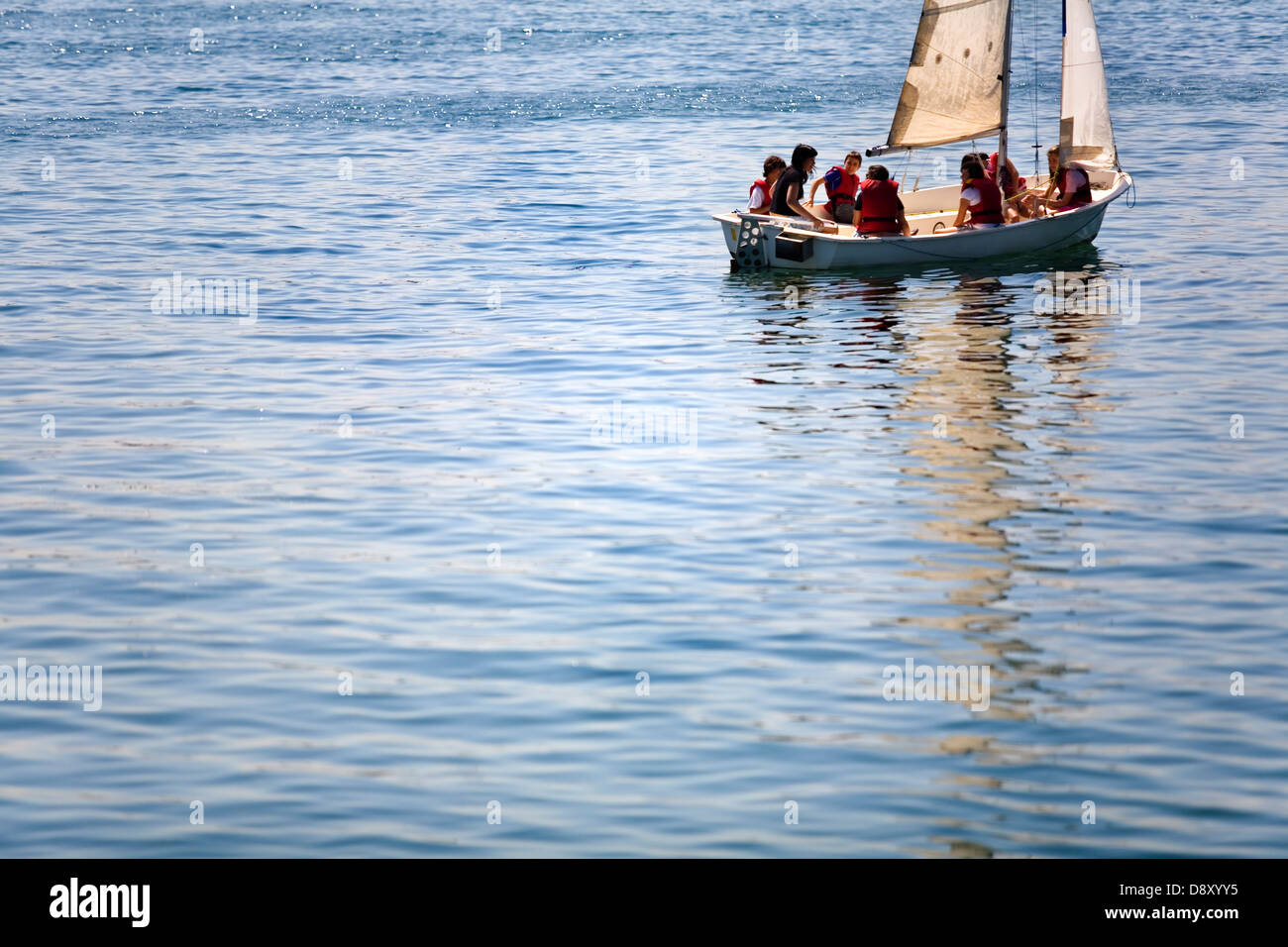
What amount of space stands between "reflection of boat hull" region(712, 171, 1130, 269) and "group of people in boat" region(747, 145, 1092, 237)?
27 centimetres

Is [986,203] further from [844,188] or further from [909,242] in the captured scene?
[844,188]

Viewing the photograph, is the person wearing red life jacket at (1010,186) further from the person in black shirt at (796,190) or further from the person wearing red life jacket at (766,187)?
the person wearing red life jacket at (766,187)

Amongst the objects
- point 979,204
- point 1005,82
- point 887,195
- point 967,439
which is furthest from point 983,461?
point 1005,82

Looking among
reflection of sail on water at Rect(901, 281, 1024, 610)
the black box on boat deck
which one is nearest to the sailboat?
the black box on boat deck

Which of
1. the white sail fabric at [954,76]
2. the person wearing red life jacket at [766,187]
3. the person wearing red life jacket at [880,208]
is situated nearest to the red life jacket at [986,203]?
the person wearing red life jacket at [880,208]

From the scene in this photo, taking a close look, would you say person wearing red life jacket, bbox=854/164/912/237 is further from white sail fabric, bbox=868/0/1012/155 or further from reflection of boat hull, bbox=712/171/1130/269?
white sail fabric, bbox=868/0/1012/155

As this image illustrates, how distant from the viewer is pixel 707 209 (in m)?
38.4

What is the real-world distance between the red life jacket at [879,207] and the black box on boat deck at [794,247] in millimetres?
962

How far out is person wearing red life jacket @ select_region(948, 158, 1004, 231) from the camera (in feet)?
92.4

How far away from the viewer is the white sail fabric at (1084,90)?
31.8 metres
